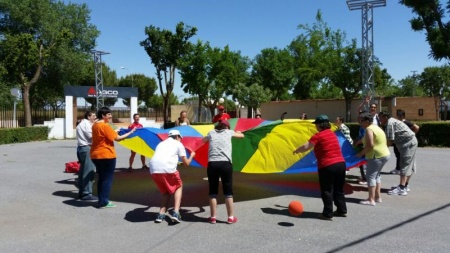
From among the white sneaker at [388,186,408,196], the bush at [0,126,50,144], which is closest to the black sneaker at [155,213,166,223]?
the white sneaker at [388,186,408,196]

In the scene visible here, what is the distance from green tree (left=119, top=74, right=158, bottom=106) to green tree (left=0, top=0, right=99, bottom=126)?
78.2 ft

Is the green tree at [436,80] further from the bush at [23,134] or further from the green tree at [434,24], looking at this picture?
the bush at [23,134]

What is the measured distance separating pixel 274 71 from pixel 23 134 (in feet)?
107

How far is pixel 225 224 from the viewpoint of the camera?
5730mm

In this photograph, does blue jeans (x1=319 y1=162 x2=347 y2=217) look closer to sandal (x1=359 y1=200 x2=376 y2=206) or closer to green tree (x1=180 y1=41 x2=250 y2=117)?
sandal (x1=359 y1=200 x2=376 y2=206)

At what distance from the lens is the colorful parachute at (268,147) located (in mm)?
7566

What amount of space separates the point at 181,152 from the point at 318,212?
2459mm

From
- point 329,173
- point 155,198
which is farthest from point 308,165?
point 155,198

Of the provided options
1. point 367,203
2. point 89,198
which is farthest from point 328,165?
point 89,198

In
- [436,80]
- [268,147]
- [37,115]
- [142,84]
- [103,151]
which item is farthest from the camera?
[436,80]

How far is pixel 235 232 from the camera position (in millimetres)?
5348

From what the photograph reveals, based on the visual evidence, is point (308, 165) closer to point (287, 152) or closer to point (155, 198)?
point (287, 152)

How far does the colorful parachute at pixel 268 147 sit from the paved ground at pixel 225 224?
568 millimetres

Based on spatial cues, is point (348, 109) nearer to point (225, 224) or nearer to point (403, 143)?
point (403, 143)
